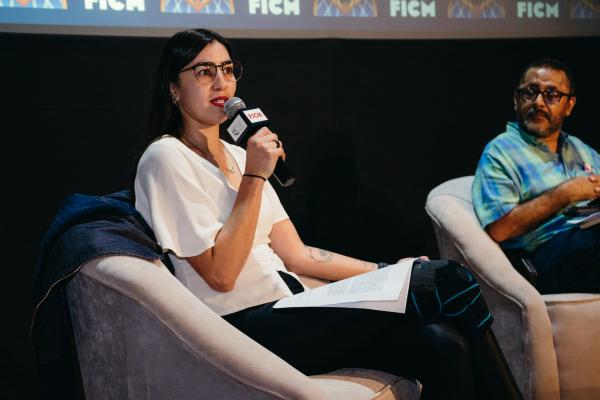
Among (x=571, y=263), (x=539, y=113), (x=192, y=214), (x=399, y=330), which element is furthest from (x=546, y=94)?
(x=192, y=214)

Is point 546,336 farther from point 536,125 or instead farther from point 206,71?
point 206,71

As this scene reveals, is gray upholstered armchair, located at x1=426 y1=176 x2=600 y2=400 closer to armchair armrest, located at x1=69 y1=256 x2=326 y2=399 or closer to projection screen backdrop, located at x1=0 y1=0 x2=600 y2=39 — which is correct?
armchair armrest, located at x1=69 y1=256 x2=326 y2=399

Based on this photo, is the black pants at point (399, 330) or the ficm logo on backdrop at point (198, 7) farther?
the ficm logo on backdrop at point (198, 7)

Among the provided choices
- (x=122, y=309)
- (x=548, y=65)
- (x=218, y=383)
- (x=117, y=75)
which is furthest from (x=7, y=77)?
(x=548, y=65)

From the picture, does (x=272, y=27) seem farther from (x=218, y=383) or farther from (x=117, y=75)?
(x=218, y=383)

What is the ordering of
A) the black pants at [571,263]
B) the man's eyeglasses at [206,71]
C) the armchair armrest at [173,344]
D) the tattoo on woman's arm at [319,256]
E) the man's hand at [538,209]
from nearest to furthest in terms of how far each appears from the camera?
the armchair armrest at [173,344] < the man's eyeglasses at [206,71] < the tattoo on woman's arm at [319,256] < the black pants at [571,263] < the man's hand at [538,209]

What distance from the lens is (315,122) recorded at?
2918 mm

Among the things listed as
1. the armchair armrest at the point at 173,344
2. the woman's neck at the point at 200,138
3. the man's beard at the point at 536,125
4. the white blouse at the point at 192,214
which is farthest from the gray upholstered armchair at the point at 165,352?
the man's beard at the point at 536,125

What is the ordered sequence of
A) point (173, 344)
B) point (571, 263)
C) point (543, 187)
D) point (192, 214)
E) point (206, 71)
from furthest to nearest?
point (543, 187), point (571, 263), point (206, 71), point (192, 214), point (173, 344)

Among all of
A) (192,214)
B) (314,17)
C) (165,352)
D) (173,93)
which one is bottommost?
(165,352)

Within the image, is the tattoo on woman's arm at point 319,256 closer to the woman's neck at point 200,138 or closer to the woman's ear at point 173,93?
the woman's neck at point 200,138

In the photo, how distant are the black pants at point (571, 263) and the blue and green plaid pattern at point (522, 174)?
62mm

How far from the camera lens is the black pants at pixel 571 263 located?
93.2 inches

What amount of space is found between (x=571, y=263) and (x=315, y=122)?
1.14m
